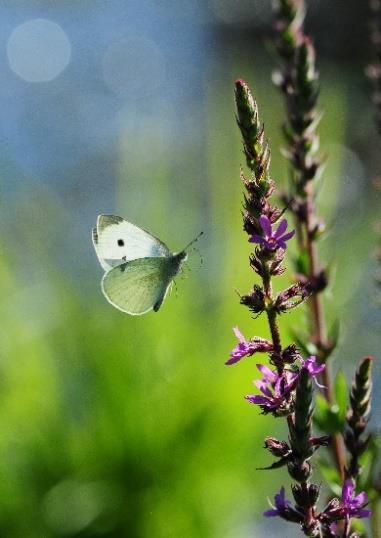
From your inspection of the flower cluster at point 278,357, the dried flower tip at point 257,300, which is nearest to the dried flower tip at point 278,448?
the flower cluster at point 278,357

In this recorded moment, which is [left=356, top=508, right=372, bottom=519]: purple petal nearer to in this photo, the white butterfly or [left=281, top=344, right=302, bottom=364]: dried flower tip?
[left=281, top=344, right=302, bottom=364]: dried flower tip

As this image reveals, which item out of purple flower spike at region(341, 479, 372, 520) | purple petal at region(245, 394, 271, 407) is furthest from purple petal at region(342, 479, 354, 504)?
purple petal at region(245, 394, 271, 407)

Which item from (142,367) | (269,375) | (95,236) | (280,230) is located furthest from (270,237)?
(142,367)

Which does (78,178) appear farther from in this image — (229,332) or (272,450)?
(272,450)

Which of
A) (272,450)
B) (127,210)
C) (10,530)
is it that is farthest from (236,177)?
(272,450)

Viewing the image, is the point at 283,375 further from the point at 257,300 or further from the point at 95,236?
the point at 95,236

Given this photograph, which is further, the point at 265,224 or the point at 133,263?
the point at 133,263
